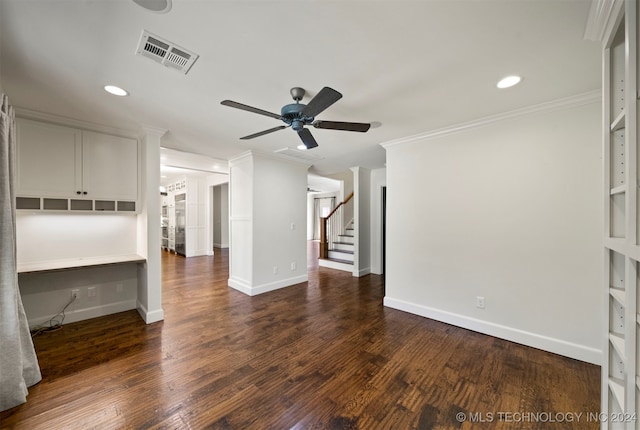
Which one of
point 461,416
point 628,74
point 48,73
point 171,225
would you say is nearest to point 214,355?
point 461,416

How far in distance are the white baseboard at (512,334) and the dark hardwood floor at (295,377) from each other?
79 mm

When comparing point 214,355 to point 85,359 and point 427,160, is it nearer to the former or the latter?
point 85,359

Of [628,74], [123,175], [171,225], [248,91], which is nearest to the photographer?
[628,74]

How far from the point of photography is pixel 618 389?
1226 millimetres

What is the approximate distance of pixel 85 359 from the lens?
230 cm

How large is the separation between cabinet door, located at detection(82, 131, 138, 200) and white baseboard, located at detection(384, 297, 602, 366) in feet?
13.4

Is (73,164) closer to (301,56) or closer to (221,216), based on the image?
(301,56)

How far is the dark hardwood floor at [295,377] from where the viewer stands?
166cm

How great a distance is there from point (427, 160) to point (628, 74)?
2225mm

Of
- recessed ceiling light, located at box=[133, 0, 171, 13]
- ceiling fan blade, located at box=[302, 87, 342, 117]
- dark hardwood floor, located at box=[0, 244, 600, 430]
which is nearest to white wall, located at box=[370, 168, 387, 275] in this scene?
dark hardwood floor, located at box=[0, 244, 600, 430]

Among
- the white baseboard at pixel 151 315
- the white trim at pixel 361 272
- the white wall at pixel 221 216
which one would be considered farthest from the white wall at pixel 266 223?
the white wall at pixel 221 216

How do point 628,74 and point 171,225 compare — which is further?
point 171,225

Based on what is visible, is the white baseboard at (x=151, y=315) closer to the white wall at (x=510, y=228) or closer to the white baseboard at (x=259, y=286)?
Answer: the white baseboard at (x=259, y=286)

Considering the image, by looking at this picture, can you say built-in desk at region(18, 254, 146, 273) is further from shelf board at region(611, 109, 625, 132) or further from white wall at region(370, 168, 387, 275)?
white wall at region(370, 168, 387, 275)
